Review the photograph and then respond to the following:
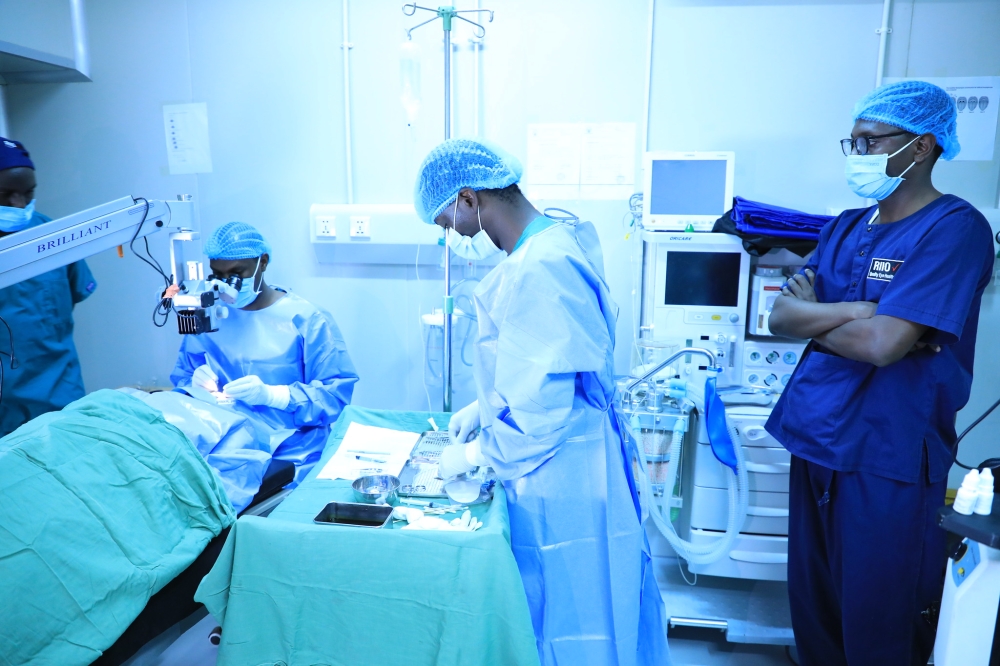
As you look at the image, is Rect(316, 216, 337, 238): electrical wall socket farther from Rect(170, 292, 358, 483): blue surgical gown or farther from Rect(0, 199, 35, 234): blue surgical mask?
Rect(0, 199, 35, 234): blue surgical mask

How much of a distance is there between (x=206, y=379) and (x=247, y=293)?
1.02ft

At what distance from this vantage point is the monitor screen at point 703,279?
2.16 meters

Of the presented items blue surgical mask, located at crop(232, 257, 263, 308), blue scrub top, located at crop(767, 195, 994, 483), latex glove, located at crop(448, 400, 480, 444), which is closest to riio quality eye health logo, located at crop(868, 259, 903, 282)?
blue scrub top, located at crop(767, 195, 994, 483)

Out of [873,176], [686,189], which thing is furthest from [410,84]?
[873,176]

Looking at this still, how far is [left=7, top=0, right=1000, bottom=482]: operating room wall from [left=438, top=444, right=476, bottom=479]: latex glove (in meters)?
1.41

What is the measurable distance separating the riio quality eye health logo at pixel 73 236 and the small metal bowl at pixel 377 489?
2.80ft

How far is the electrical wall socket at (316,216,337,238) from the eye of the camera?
273 cm

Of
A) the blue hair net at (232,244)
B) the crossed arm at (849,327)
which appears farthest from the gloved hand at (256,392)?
the crossed arm at (849,327)

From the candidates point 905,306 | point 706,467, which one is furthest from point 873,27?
point 706,467

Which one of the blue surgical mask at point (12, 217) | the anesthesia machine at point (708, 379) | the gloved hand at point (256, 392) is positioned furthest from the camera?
the anesthesia machine at point (708, 379)

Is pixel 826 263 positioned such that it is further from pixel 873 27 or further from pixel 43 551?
pixel 43 551

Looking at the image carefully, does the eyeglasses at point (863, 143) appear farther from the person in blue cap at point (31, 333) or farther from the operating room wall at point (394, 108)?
the person in blue cap at point (31, 333)

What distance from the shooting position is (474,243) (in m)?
1.52

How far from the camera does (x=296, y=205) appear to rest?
2.85m
